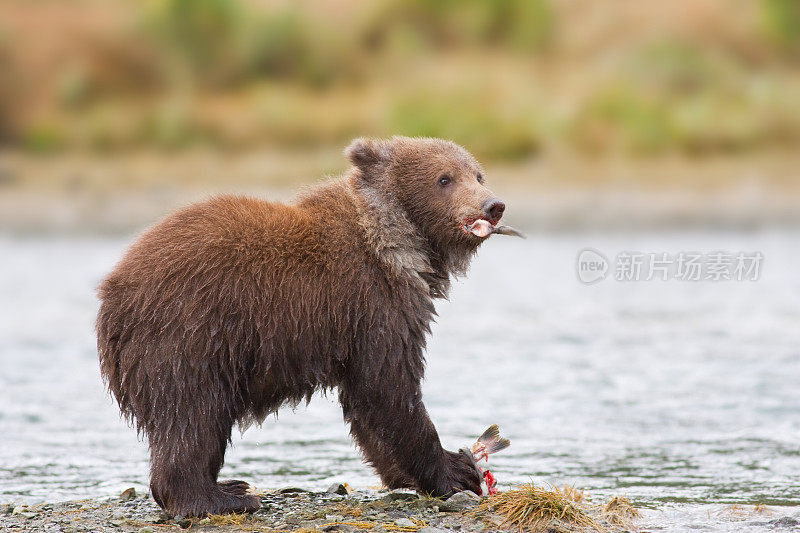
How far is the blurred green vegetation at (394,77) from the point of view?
79.2 ft

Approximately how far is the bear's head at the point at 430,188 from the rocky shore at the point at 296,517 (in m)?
1.21

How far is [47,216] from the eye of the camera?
21094 millimetres

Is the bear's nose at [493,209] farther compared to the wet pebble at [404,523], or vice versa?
the bear's nose at [493,209]

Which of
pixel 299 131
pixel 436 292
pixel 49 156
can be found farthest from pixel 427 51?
pixel 436 292

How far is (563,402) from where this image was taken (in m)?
9.12

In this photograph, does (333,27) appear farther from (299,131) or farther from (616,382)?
(616,382)

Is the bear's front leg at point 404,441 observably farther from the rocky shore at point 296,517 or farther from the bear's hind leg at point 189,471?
the bear's hind leg at point 189,471

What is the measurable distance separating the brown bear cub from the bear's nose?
0.01 m

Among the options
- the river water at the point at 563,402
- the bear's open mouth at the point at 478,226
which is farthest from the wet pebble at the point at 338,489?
the bear's open mouth at the point at 478,226

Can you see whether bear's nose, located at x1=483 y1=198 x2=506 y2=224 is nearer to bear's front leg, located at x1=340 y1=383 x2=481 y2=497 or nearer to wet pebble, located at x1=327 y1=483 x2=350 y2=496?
bear's front leg, located at x1=340 y1=383 x2=481 y2=497

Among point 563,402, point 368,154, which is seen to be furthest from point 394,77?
point 368,154

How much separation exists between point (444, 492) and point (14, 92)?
926 inches

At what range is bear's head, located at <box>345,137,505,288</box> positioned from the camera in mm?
5766

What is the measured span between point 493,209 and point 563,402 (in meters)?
3.83
